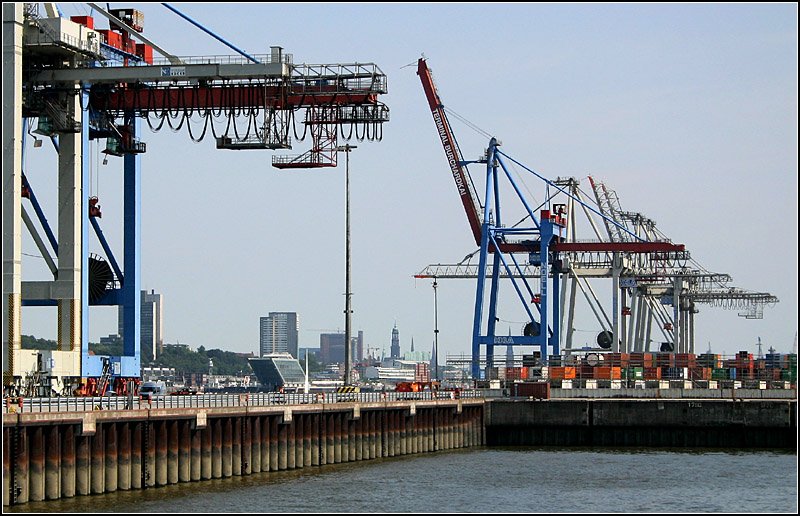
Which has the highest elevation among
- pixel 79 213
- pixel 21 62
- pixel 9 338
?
pixel 21 62

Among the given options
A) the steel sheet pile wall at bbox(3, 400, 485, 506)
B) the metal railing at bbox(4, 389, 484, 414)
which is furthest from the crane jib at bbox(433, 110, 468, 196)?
the steel sheet pile wall at bbox(3, 400, 485, 506)

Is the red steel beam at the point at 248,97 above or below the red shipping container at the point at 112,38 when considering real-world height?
below

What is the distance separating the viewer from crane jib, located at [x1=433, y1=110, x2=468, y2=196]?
136625mm

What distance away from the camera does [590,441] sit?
97.1 metres

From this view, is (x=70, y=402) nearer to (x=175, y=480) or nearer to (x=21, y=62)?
(x=175, y=480)

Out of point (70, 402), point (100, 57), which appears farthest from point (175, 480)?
point (100, 57)

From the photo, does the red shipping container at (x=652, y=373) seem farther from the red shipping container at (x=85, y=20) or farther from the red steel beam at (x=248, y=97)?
the red shipping container at (x=85, y=20)

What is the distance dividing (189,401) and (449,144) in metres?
73.7

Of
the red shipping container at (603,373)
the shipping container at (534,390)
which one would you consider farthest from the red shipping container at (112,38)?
the red shipping container at (603,373)

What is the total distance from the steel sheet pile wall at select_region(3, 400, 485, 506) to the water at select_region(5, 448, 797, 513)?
760mm

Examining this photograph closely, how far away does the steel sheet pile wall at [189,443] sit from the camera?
53594 mm

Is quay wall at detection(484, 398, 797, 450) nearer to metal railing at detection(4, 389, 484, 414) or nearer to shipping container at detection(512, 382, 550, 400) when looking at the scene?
shipping container at detection(512, 382, 550, 400)

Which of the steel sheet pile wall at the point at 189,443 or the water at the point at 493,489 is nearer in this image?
the steel sheet pile wall at the point at 189,443

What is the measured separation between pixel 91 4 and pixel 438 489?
3108cm
